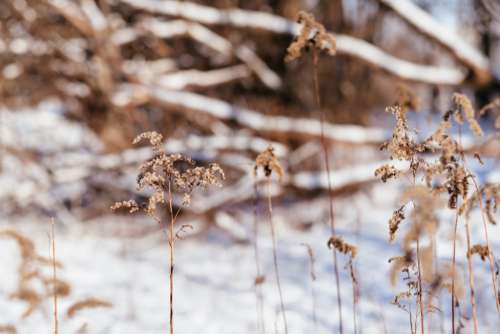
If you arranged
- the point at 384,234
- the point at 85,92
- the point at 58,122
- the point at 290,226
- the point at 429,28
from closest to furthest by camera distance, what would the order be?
1. the point at 429,28
2. the point at 384,234
3. the point at 290,226
4. the point at 85,92
5. the point at 58,122

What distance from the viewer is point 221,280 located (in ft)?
13.0

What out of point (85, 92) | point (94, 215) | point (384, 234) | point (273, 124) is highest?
point (85, 92)

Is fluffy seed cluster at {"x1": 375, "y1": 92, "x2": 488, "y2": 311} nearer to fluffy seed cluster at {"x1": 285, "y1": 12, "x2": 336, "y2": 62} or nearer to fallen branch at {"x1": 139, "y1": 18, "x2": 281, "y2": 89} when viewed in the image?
fluffy seed cluster at {"x1": 285, "y1": 12, "x2": 336, "y2": 62}

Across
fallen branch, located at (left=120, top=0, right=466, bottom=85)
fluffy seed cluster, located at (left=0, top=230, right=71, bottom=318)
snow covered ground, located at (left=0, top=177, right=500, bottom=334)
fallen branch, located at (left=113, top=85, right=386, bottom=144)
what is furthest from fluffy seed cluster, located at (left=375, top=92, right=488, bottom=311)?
fallen branch, located at (left=113, top=85, right=386, bottom=144)

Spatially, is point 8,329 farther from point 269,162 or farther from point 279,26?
point 279,26

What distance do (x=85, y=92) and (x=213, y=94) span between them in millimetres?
2129

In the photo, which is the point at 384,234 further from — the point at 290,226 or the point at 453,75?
the point at 453,75

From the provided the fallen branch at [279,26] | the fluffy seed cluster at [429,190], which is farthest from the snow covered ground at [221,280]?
the fallen branch at [279,26]

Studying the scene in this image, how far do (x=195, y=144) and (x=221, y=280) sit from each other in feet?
6.23

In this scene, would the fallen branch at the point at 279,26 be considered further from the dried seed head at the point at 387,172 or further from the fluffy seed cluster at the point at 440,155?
the dried seed head at the point at 387,172

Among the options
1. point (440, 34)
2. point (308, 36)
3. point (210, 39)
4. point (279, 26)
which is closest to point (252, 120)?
point (279, 26)

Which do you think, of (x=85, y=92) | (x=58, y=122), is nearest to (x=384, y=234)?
(x=85, y=92)

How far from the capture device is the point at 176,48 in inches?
302

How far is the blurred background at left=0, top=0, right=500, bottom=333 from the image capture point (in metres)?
3.47
